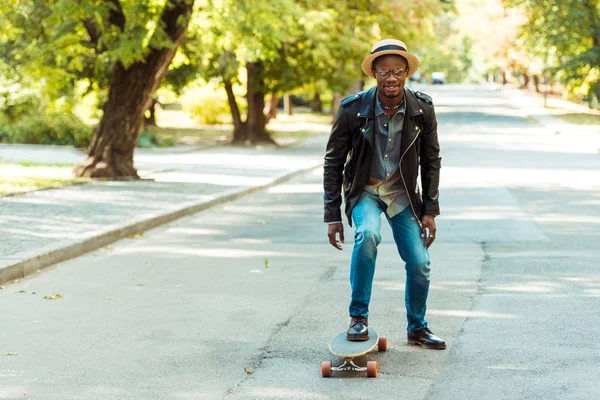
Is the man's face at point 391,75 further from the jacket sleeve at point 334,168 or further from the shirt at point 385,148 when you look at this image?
the jacket sleeve at point 334,168

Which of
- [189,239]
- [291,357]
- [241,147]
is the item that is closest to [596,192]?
[189,239]

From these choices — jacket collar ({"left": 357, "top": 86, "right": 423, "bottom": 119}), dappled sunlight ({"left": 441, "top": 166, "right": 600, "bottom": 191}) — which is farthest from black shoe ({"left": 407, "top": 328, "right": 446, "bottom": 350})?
dappled sunlight ({"left": 441, "top": 166, "right": 600, "bottom": 191})

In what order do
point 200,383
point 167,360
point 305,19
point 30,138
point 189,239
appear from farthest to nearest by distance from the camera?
point 30,138, point 305,19, point 189,239, point 167,360, point 200,383

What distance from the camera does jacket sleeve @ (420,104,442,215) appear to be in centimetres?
596

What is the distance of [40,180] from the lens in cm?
1752

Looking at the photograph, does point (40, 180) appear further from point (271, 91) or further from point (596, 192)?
point (271, 91)

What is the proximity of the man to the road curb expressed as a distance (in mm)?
4098

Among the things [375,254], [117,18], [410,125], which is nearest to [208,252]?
[375,254]

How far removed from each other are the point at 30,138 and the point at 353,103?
24381 millimetres

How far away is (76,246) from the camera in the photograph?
34.3ft

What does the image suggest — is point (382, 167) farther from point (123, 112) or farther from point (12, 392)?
point (123, 112)

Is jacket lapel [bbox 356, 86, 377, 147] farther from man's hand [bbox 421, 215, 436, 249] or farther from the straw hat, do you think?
man's hand [bbox 421, 215, 436, 249]

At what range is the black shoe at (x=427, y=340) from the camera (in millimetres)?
6191

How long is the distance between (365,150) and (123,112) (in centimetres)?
1327
